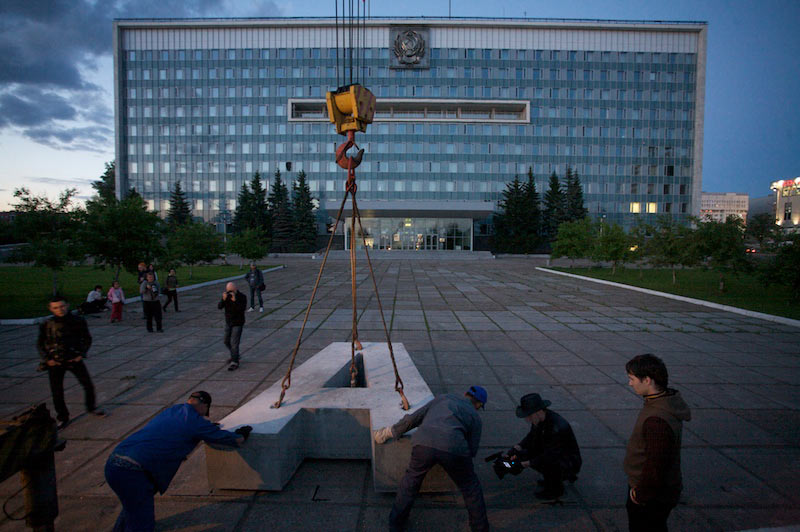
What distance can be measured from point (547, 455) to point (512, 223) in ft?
201

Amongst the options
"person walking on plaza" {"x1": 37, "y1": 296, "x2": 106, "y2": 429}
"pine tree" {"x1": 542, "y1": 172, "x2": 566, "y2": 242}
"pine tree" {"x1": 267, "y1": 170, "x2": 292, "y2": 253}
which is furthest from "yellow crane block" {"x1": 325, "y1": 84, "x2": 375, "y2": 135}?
"pine tree" {"x1": 542, "y1": 172, "x2": 566, "y2": 242}

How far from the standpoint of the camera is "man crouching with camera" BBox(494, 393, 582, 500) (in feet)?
12.2

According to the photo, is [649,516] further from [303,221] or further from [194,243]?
[303,221]

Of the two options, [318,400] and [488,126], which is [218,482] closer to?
[318,400]

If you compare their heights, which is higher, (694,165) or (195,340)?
(694,165)

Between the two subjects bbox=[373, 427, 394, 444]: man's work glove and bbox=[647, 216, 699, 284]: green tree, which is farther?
bbox=[647, 216, 699, 284]: green tree

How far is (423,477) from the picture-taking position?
3.13 m

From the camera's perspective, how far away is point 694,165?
68.6 m

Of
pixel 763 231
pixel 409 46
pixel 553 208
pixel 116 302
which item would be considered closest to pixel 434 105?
pixel 409 46

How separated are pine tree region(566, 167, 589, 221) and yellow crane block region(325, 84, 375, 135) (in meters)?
63.0

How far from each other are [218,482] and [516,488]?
3.03m

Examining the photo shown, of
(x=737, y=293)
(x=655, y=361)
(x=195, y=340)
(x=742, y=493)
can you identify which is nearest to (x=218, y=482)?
(x=655, y=361)

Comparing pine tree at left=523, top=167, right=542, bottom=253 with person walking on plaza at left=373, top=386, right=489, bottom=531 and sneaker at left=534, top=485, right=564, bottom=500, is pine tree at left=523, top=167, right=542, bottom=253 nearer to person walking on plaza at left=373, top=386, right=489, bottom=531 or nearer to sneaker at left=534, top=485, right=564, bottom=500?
sneaker at left=534, top=485, right=564, bottom=500

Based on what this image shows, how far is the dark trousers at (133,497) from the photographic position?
289cm
